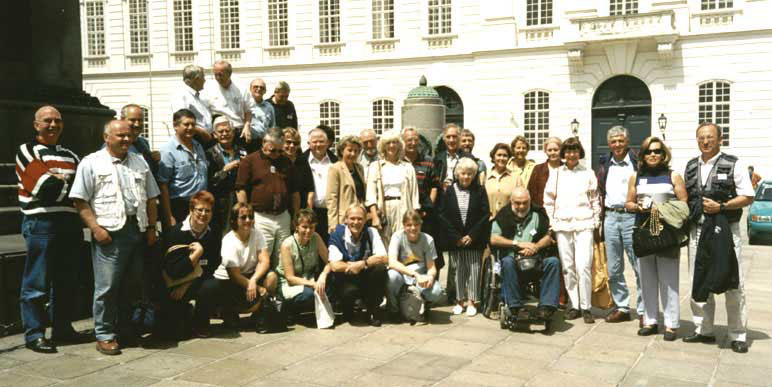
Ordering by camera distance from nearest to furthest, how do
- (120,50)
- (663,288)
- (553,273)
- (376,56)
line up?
(663,288) < (553,273) < (376,56) < (120,50)

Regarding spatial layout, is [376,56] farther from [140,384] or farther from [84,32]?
[140,384]

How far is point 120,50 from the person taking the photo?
125 ft

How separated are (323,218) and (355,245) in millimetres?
1021

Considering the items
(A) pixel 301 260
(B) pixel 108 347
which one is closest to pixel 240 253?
(A) pixel 301 260

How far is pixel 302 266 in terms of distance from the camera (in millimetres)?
7016

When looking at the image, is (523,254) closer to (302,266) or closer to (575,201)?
(575,201)

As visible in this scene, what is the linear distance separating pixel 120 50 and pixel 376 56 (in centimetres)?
1521

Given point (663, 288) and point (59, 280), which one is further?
point (663, 288)

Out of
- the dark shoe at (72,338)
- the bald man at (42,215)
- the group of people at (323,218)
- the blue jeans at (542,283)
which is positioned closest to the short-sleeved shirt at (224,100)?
the group of people at (323,218)

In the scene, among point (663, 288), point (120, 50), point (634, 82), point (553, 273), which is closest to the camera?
point (663, 288)

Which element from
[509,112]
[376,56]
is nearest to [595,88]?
[509,112]

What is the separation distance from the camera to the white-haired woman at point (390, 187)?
7.70 m

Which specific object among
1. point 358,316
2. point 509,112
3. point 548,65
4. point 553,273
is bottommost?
point 358,316

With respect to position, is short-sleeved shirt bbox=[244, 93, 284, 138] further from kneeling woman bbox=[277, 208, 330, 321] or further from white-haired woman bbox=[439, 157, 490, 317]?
white-haired woman bbox=[439, 157, 490, 317]
